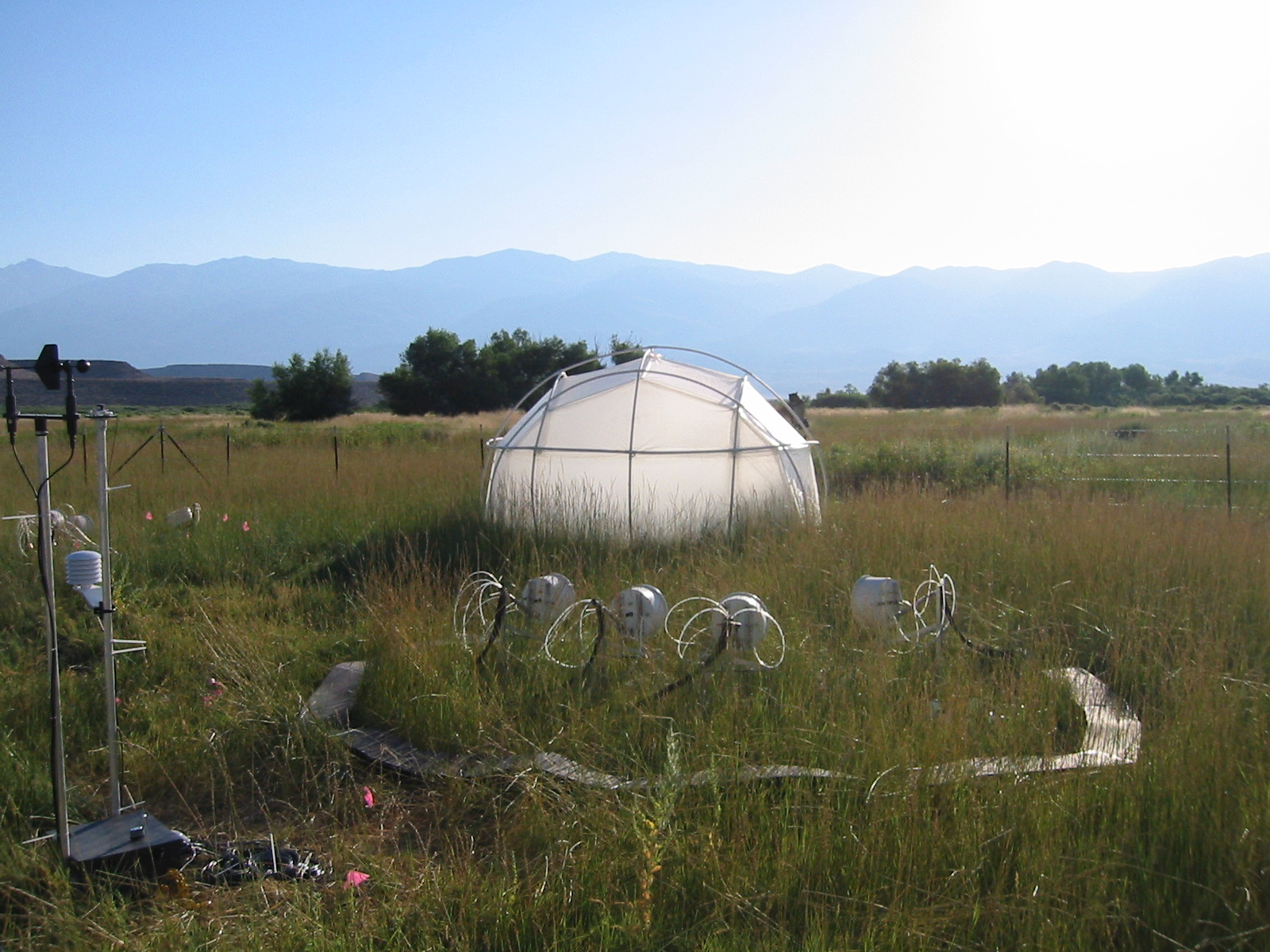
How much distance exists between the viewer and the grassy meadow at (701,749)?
3.05 m

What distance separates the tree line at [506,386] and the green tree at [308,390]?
4 centimetres

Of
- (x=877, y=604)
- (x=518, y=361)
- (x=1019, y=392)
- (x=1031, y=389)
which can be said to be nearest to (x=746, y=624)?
(x=877, y=604)

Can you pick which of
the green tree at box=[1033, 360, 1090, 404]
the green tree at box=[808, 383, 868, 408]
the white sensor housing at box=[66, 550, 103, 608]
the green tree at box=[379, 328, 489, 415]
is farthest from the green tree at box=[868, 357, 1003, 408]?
the white sensor housing at box=[66, 550, 103, 608]

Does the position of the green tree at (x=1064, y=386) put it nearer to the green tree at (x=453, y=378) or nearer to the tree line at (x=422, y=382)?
the tree line at (x=422, y=382)

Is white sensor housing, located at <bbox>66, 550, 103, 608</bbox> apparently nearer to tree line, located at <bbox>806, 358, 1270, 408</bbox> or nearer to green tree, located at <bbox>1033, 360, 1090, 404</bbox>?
tree line, located at <bbox>806, 358, 1270, 408</bbox>

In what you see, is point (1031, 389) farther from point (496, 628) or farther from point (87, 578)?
point (87, 578)

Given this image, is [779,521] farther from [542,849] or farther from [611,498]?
[542,849]

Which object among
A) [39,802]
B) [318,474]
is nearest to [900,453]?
[318,474]

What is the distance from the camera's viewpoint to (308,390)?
1946 inches

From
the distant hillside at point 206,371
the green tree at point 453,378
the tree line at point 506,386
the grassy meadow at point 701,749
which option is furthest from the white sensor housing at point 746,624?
the distant hillside at point 206,371

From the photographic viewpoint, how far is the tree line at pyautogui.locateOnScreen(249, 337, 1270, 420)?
1965 inches

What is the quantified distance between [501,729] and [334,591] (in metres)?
4.09

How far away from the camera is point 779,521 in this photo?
9.92 metres

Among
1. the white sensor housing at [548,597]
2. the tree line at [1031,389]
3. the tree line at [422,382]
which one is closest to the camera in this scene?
the white sensor housing at [548,597]
